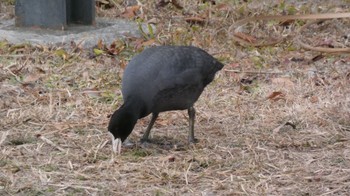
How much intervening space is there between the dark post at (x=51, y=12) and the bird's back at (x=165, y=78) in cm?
289

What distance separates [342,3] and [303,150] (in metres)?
4.74

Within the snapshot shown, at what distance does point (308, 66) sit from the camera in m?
7.82

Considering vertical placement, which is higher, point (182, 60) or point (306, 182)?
point (182, 60)

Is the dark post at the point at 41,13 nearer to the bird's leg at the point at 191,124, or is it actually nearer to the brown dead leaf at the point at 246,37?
the brown dead leaf at the point at 246,37

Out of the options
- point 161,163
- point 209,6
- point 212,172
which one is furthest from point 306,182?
point 209,6

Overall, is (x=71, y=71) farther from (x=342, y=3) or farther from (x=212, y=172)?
(x=342, y=3)

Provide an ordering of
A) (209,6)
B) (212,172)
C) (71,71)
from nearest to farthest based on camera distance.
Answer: (212,172), (71,71), (209,6)

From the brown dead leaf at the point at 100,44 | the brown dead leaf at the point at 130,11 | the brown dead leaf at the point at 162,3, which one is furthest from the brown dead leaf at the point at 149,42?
the brown dead leaf at the point at 162,3

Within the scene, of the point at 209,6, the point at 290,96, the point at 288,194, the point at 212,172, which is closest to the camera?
the point at 288,194

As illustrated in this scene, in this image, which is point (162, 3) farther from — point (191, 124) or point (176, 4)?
point (191, 124)

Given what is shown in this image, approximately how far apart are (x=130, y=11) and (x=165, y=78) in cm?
415

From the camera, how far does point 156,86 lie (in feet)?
17.8

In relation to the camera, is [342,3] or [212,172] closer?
[212,172]

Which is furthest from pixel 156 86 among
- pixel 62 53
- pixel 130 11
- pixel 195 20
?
pixel 130 11
